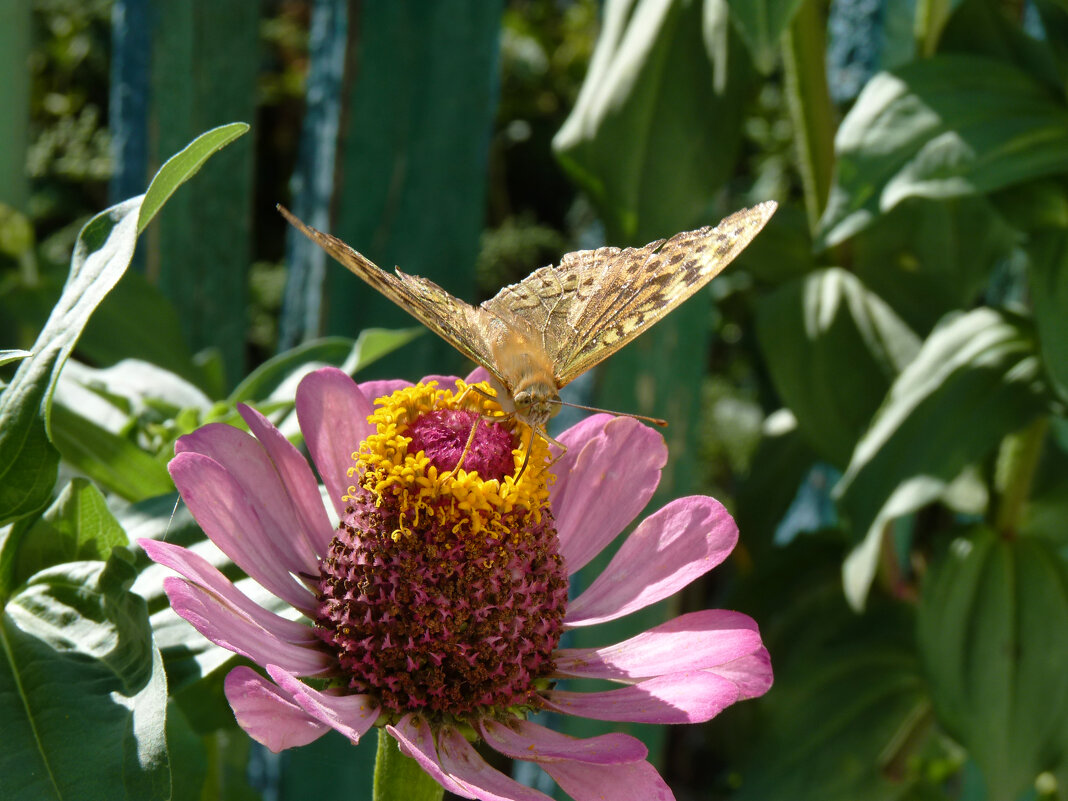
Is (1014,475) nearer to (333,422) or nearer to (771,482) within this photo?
(771,482)

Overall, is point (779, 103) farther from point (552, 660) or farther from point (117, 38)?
point (552, 660)

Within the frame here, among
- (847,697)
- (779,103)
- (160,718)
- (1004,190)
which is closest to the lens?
(160,718)

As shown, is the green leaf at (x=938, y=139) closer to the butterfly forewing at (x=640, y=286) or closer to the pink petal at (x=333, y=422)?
the butterfly forewing at (x=640, y=286)

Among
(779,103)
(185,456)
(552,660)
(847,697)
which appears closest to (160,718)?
(185,456)

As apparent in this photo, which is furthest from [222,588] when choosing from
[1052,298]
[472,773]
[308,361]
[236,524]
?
[1052,298]

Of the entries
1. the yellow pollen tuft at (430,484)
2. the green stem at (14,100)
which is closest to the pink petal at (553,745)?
the yellow pollen tuft at (430,484)

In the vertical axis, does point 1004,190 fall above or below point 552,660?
above
